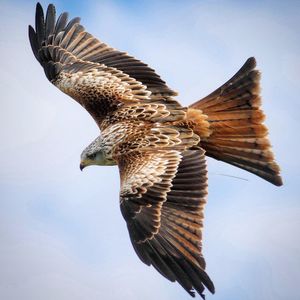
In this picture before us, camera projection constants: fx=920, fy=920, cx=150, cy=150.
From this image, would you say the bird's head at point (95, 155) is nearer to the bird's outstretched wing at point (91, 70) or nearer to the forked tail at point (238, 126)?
the bird's outstretched wing at point (91, 70)

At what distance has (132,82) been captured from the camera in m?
12.3

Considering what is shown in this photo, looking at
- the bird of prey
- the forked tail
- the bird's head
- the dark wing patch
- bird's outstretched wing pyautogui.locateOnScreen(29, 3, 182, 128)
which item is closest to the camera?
the bird of prey

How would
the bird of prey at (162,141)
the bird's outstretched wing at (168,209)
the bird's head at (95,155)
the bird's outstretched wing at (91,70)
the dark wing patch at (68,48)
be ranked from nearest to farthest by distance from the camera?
the bird's outstretched wing at (168,209)
the bird of prey at (162,141)
the bird's head at (95,155)
the bird's outstretched wing at (91,70)
the dark wing patch at (68,48)

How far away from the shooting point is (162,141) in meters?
10.8

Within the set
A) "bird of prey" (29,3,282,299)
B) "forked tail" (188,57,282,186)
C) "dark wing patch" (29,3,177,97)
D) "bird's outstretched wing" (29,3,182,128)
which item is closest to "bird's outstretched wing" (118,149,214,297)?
"bird of prey" (29,3,282,299)

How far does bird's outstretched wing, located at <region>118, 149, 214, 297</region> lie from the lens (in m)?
9.68

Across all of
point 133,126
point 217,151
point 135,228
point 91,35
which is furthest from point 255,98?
point 91,35

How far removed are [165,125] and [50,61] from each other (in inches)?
116

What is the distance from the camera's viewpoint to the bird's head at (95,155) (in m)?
11.2

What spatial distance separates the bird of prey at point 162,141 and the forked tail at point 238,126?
1 centimetres

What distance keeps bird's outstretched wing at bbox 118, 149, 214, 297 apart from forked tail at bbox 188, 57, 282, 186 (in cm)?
47

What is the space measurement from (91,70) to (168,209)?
334 centimetres

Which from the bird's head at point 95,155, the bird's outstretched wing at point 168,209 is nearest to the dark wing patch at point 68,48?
the bird's head at point 95,155

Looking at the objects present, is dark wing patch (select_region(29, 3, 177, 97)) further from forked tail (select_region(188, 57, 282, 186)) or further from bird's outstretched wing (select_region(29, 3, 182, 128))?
forked tail (select_region(188, 57, 282, 186))
